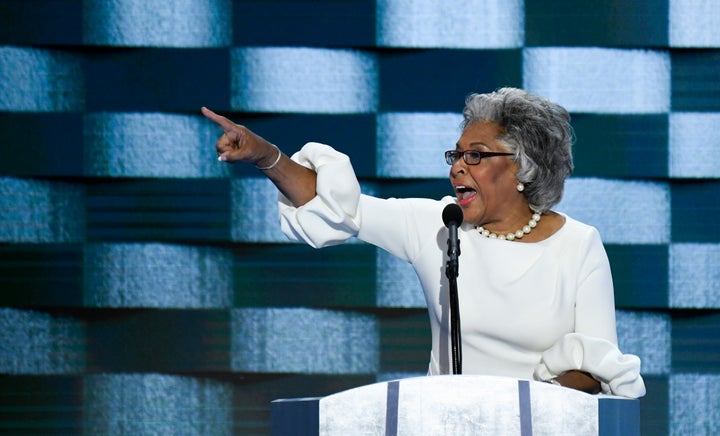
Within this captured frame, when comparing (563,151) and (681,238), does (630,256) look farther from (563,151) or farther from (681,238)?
(563,151)

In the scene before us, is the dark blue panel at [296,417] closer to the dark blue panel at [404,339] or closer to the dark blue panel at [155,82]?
the dark blue panel at [404,339]

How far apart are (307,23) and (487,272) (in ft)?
3.81

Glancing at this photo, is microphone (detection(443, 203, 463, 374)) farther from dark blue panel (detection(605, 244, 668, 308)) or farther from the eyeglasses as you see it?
dark blue panel (detection(605, 244, 668, 308))

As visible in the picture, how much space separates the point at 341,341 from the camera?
2.84m

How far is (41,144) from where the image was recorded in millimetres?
2865

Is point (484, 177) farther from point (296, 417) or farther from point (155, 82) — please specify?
point (155, 82)

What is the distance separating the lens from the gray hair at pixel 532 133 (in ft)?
6.40

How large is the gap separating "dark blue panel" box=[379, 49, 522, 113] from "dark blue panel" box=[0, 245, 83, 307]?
0.98 meters

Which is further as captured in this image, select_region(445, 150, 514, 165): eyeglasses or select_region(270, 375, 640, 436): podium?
select_region(445, 150, 514, 165): eyeglasses

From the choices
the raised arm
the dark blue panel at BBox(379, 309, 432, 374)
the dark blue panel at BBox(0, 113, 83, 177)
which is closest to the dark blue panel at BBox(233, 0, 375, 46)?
the dark blue panel at BBox(0, 113, 83, 177)

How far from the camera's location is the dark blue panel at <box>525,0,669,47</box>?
2834 millimetres

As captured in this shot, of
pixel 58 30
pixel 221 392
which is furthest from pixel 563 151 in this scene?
pixel 58 30

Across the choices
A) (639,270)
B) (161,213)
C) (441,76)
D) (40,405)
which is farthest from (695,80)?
(40,405)

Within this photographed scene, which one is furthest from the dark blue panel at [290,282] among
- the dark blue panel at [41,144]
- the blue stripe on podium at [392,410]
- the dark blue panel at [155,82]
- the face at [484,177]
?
the blue stripe on podium at [392,410]
